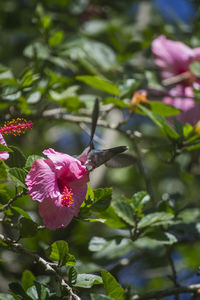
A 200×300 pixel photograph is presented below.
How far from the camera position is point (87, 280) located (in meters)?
1.10

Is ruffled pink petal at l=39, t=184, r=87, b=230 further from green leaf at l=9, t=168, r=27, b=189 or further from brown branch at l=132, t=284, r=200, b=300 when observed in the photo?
brown branch at l=132, t=284, r=200, b=300

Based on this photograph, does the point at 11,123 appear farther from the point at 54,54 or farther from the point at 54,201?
the point at 54,54

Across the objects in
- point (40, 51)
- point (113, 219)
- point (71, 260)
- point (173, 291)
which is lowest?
point (173, 291)

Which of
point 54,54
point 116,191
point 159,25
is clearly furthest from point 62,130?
point 54,54

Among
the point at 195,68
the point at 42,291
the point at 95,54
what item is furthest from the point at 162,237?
the point at 95,54

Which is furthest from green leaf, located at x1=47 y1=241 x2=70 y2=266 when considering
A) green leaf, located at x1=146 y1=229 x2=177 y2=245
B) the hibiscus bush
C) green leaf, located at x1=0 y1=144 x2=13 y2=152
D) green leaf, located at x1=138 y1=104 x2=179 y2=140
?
green leaf, located at x1=138 y1=104 x2=179 y2=140

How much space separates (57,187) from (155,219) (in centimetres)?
39

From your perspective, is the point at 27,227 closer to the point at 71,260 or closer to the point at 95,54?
the point at 71,260

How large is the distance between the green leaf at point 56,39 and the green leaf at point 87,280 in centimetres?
99

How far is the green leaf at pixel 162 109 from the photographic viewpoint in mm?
1573

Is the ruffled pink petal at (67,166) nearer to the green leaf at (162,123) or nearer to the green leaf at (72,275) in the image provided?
the green leaf at (72,275)

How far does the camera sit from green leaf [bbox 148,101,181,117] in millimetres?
A: 1573

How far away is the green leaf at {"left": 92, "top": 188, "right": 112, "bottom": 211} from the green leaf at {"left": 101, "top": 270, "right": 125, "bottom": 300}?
0.58 feet

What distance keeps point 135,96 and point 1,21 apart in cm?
102
